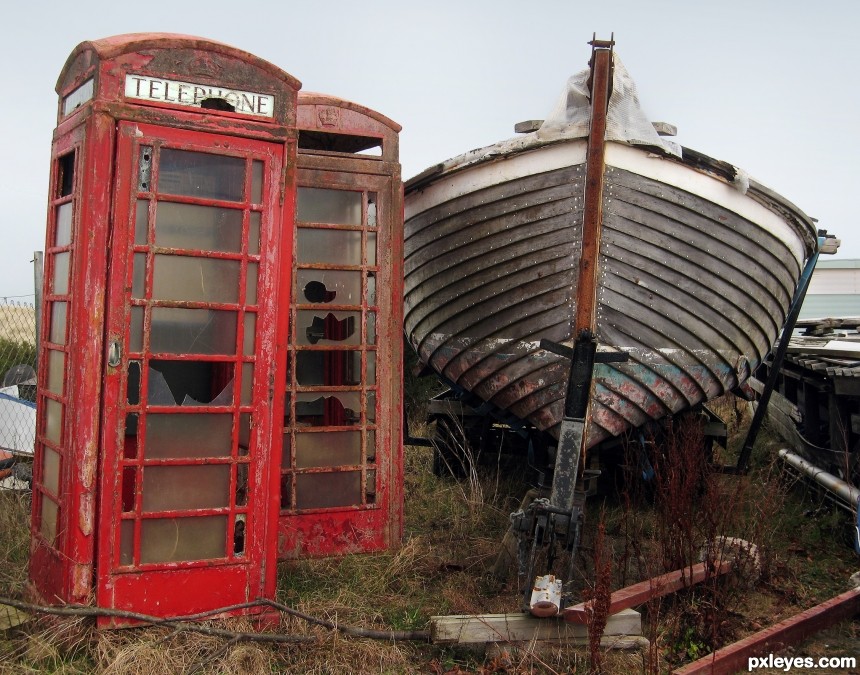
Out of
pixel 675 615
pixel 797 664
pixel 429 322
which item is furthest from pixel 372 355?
pixel 797 664

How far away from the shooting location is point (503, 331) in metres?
5.52

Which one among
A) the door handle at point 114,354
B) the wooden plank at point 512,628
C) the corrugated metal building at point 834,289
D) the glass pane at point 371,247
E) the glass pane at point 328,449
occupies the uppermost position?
the corrugated metal building at point 834,289

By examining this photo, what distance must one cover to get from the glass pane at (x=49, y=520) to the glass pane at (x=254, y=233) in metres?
1.49

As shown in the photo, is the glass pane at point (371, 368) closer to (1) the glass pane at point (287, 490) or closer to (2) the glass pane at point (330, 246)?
(2) the glass pane at point (330, 246)

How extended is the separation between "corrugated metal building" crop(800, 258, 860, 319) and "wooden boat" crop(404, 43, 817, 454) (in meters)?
15.4

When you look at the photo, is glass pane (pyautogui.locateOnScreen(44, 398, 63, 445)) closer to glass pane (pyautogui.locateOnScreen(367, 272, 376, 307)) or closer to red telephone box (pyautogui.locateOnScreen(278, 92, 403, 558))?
red telephone box (pyautogui.locateOnScreen(278, 92, 403, 558))

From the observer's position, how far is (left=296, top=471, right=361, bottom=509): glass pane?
482 cm

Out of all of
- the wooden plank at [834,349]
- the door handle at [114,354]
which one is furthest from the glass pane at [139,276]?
the wooden plank at [834,349]

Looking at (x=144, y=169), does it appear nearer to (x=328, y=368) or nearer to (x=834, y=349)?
(x=328, y=368)

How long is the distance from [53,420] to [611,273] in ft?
11.0

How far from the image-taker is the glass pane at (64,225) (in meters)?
3.73

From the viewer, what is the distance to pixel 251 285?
3.79m

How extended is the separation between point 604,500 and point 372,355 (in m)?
2.60

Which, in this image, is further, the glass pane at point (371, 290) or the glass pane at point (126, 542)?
the glass pane at point (371, 290)
